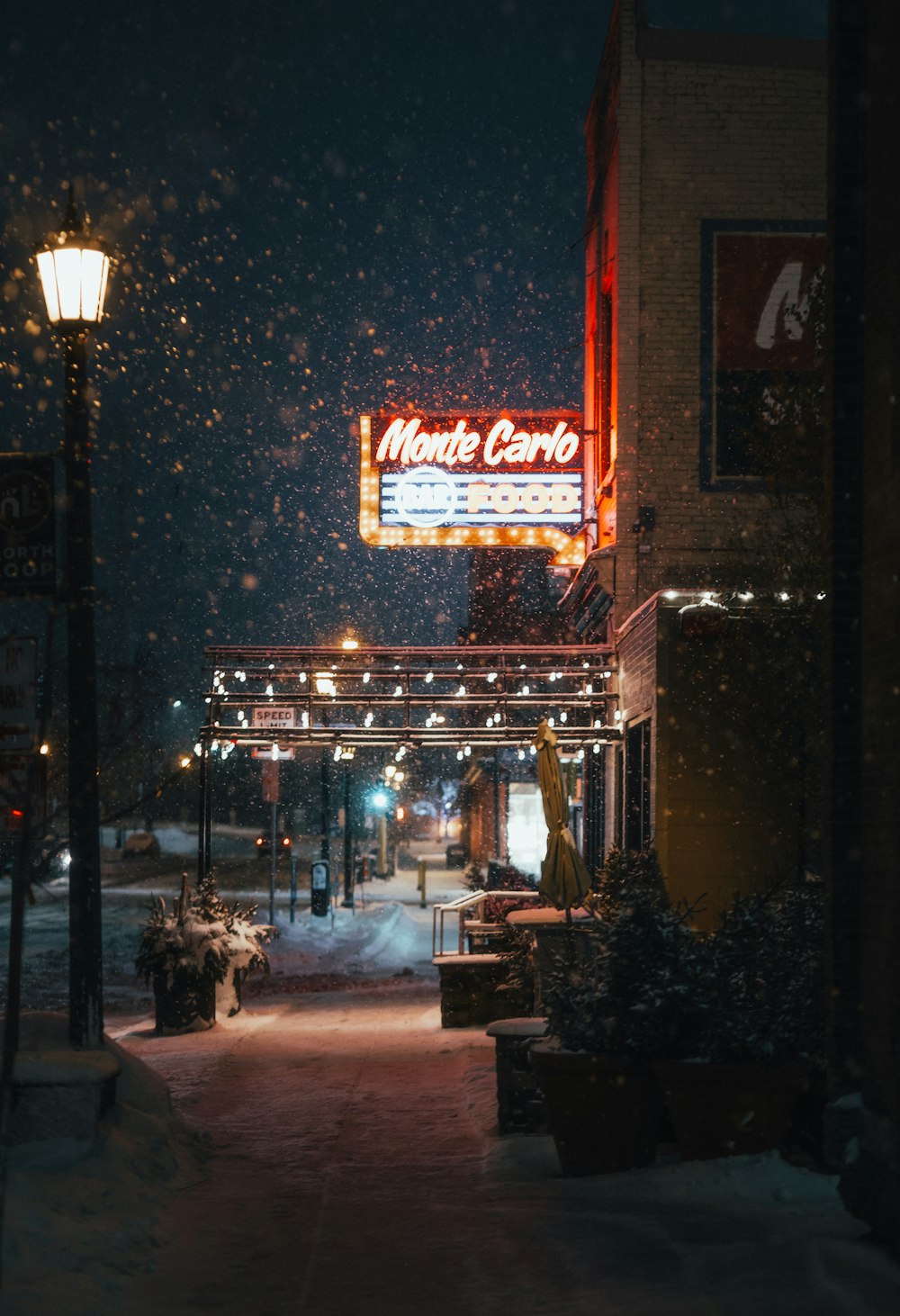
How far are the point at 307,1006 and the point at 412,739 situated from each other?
13.4ft

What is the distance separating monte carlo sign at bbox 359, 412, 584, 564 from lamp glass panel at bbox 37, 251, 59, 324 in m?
13.4

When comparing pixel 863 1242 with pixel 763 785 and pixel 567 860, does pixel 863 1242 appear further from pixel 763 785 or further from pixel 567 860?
pixel 763 785

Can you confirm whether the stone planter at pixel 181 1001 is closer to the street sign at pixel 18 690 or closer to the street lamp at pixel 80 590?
the street lamp at pixel 80 590

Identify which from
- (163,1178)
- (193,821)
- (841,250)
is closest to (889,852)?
(841,250)

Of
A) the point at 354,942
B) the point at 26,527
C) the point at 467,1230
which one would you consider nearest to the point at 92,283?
the point at 26,527

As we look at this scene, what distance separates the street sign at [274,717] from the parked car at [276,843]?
1522cm

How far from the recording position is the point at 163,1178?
28.3 feet

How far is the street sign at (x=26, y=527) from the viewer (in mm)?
8398

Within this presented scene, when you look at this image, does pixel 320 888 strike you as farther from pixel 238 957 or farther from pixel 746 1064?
pixel 746 1064

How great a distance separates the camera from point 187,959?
16953 mm

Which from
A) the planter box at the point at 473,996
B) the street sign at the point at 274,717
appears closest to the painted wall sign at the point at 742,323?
the street sign at the point at 274,717

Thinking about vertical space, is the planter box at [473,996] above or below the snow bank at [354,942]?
above

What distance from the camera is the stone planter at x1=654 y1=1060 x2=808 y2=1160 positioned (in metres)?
8.20

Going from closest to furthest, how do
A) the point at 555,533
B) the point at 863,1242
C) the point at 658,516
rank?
1. the point at 863,1242
2. the point at 658,516
3. the point at 555,533
